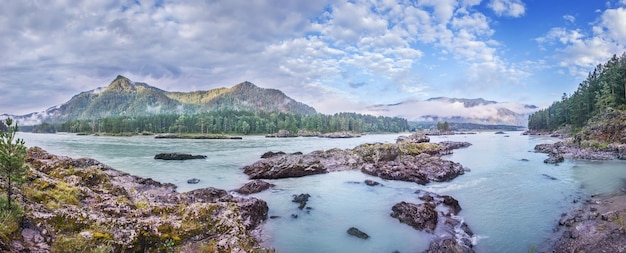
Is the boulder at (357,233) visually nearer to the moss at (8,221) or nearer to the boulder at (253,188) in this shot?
the boulder at (253,188)

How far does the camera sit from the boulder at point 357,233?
57.0 feet

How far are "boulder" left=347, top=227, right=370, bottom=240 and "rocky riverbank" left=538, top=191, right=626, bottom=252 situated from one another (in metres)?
8.60

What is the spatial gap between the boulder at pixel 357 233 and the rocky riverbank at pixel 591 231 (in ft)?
28.2

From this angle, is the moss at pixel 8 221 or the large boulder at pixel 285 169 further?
the large boulder at pixel 285 169

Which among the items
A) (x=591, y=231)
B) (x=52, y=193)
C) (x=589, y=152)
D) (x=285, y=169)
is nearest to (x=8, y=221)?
(x=52, y=193)

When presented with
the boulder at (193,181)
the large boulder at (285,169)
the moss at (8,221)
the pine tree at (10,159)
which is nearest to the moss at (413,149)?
the large boulder at (285,169)

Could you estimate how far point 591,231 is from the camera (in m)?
15.7

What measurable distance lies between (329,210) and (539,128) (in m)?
204

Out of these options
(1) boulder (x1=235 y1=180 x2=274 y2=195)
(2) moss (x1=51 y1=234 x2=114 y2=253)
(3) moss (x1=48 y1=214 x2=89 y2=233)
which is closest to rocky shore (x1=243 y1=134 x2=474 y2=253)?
(1) boulder (x1=235 y1=180 x2=274 y2=195)

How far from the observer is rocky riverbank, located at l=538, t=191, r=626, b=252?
13.8m

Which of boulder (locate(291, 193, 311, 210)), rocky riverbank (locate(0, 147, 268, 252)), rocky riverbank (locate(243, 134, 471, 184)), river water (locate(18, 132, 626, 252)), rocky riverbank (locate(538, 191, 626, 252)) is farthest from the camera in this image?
rocky riverbank (locate(243, 134, 471, 184))

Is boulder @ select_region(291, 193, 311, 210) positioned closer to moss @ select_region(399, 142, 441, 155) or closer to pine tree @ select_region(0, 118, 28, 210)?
pine tree @ select_region(0, 118, 28, 210)

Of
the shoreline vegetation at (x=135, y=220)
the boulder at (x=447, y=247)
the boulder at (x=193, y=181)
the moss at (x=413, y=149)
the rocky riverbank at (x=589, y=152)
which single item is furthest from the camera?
the moss at (x=413, y=149)

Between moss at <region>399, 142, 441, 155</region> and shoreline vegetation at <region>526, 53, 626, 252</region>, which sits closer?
shoreline vegetation at <region>526, 53, 626, 252</region>
